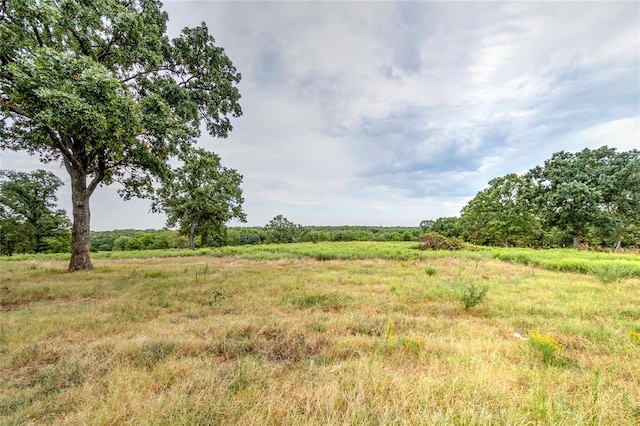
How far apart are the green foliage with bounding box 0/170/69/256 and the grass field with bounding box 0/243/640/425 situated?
37776 millimetres

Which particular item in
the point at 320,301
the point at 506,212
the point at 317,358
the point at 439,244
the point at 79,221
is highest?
the point at 506,212

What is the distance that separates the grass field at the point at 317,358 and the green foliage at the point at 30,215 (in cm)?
3778

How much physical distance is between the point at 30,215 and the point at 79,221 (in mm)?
35007

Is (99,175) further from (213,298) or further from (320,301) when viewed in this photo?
(320,301)

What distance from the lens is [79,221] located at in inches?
439

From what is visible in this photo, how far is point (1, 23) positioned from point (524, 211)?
45.2 metres

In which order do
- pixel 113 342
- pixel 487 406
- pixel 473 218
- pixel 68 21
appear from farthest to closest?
pixel 473 218, pixel 68 21, pixel 113 342, pixel 487 406

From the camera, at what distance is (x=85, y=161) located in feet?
37.1

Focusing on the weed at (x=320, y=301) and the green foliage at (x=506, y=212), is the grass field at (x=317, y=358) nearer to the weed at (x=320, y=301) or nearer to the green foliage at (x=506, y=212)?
the weed at (x=320, y=301)

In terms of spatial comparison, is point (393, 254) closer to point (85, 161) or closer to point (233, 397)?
point (233, 397)

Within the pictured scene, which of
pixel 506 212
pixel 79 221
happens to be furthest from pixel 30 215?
pixel 506 212

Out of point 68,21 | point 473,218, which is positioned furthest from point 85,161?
point 473,218

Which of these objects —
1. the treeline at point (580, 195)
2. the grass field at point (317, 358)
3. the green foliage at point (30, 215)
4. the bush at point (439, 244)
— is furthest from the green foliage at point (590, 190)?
the green foliage at point (30, 215)

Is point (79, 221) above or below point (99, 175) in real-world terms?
below
